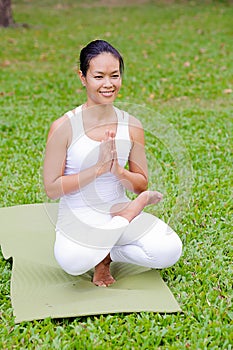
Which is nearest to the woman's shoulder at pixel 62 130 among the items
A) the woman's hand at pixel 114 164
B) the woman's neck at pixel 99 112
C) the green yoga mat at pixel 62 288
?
the woman's neck at pixel 99 112

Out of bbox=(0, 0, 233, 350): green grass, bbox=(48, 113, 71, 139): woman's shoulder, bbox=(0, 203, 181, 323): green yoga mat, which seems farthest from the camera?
bbox=(48, 113, 71, 139): woman's shoulder

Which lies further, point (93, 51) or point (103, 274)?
point (103, 274)

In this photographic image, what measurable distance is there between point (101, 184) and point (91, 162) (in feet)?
0.44

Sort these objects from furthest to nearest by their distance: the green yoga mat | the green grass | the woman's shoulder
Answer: the woman's shoulder, the green yoga mat, the green grass

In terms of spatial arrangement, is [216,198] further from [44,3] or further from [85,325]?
[44,3]

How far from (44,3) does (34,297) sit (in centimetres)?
1122

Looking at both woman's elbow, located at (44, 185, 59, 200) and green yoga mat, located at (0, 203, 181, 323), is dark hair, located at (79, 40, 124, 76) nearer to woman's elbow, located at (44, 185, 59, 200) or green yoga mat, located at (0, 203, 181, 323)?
woman's elbow, located at (44, 185, 59, 200)

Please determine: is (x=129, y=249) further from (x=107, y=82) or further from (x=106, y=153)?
Answer: (x=107, y=82)

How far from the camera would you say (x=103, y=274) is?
2.87 metres

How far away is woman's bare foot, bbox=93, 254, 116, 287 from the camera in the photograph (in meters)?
2.85

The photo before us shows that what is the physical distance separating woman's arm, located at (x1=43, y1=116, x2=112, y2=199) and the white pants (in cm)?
21

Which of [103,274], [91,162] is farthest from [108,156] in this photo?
[103,274]

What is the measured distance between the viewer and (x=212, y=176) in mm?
4309

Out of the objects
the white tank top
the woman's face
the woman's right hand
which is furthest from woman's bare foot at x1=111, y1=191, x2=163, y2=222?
the woman's face
